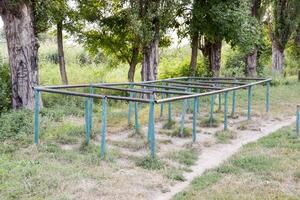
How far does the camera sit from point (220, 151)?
301 inches

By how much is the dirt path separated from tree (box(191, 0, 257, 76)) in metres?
4.41

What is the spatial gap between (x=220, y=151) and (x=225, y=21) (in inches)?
283

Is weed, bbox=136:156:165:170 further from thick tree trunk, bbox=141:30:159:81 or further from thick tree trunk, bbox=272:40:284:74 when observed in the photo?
thick tree trunk, bbox=272:40:284:74

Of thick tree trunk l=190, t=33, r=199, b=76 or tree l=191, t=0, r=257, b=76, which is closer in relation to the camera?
tree l=191, t=0, r=257, b=76

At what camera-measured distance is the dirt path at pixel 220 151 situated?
18.8ft

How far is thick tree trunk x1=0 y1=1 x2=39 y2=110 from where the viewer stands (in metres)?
9.09

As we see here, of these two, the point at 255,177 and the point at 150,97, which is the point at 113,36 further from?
the point at 255,177

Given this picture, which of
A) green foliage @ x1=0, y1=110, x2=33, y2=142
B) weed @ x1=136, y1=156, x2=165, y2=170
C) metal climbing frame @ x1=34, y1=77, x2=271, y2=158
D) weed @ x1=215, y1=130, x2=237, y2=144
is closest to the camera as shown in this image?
weed @ x1=136, y1=156, x2=165, y2=170

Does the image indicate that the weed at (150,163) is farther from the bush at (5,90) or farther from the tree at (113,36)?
the tree at (113,36)

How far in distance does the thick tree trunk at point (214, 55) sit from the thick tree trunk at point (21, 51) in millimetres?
8574

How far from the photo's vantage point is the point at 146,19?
1264cm

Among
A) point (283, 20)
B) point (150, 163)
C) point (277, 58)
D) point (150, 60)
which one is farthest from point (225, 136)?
point (277, 58)

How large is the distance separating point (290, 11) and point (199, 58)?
5049 mm

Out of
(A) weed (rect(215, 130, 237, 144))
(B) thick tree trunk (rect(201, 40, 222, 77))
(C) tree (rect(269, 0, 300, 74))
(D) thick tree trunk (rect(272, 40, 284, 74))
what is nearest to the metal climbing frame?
(A) weed (rect(215, 130, 237, 144))
